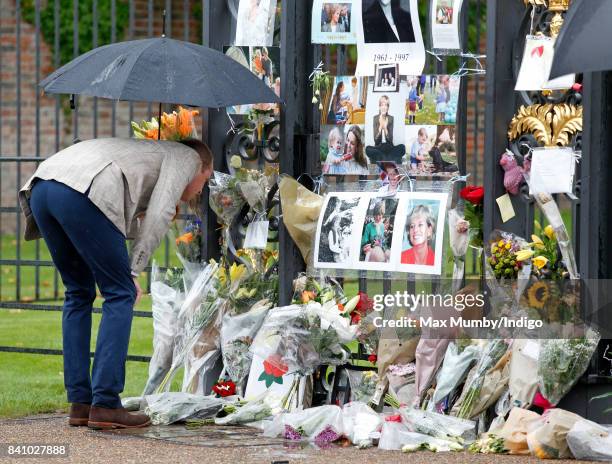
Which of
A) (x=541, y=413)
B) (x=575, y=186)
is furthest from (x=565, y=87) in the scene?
(x=541, y=413)

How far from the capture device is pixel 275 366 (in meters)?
6.05

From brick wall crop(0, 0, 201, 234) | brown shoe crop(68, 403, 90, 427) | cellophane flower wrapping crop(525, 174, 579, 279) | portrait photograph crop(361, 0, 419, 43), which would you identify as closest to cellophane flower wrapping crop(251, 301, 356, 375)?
brown shoe crop(68, 403, 90, 427)

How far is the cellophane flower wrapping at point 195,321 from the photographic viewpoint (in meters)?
6.36

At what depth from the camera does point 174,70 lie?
5.77m

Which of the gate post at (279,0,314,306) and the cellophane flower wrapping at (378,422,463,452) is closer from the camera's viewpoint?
the cellophane flower wrapping at (378,422,463,452)

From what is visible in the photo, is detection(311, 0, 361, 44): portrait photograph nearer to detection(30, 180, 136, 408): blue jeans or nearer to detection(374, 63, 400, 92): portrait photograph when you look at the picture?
detection(374, 63, 400, 92): portrait photograph

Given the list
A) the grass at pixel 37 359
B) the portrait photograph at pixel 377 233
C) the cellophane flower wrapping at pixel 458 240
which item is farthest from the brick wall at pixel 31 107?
the cellophane flower wrapping at pixel 458 240

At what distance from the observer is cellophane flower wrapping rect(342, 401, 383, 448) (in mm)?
5367

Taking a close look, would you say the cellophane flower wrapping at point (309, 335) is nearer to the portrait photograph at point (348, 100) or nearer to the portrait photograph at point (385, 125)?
the portrait photograph at point (385, 125)

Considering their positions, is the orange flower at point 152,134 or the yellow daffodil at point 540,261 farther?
the orange flower at point 152,134

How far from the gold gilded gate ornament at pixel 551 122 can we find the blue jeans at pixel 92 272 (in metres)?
1.84

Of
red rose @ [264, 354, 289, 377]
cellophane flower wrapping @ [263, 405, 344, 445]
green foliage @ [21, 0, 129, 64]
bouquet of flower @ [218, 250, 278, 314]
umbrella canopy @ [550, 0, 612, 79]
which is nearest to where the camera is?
umbrella canopy @ [550, 0, 612, 79]

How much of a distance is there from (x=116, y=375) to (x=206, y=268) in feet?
3.22

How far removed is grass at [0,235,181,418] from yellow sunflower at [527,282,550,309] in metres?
2.50
